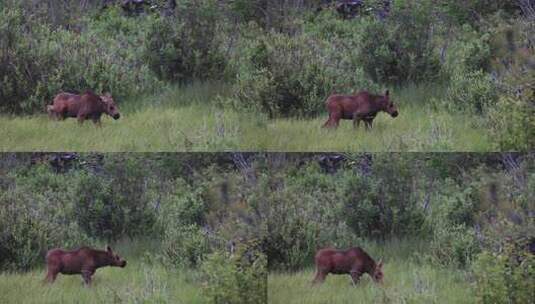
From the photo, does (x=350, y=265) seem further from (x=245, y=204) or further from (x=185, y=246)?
(x=185, y=246)

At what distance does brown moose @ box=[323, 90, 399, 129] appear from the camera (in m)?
4.54

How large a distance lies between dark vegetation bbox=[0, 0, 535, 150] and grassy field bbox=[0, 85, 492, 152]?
83 mm

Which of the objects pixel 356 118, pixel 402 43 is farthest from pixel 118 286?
pixel 402 43

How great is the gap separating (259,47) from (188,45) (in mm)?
408

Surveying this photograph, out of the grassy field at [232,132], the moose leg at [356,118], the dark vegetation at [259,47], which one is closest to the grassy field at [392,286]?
the grassy field at [232,132]

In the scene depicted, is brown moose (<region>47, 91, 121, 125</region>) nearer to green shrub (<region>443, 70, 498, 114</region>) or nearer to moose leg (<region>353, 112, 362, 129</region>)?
moose leg (<region>353, 112, 362, 129</region>)

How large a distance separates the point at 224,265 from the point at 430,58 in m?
1.66

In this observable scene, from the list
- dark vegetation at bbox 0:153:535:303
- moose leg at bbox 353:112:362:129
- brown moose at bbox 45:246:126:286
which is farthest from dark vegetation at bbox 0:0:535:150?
brown moose at bbox 45:246:126:286

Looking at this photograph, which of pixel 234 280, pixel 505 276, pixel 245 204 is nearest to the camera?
pixel 505 276

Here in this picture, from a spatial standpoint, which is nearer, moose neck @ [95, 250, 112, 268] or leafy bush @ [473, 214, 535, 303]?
leafy bush @ [473, 214, 535, 303]

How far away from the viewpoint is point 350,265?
4.58 meters

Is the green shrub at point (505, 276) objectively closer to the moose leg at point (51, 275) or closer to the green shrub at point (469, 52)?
the green shrub at point (469, 52)

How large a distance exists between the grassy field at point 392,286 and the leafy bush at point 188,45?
125cm

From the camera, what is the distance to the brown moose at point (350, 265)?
458 centimetres
